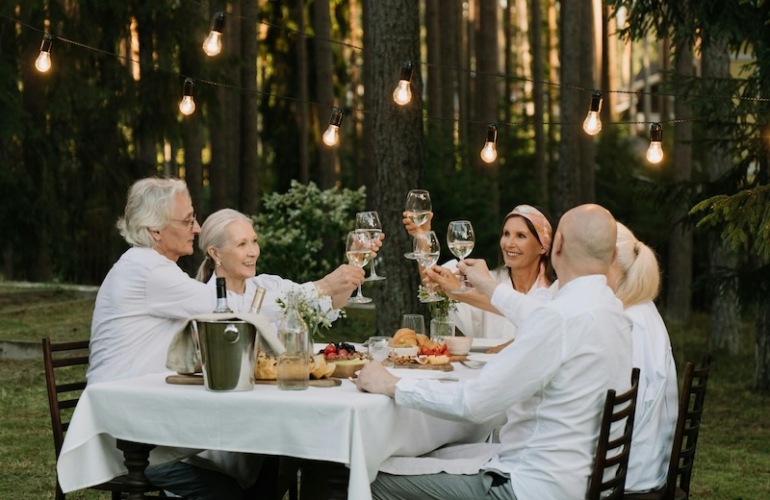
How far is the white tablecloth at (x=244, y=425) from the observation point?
12.7ft

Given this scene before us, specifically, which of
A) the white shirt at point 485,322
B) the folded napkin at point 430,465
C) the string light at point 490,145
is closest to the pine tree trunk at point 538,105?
the string light at point 490,145

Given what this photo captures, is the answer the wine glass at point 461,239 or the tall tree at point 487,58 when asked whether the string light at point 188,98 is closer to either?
the wine glass at point 461,239

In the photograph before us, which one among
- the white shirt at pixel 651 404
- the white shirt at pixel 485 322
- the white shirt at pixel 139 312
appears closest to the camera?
the white shirt at pixel 651 404

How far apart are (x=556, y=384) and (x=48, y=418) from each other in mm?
6600

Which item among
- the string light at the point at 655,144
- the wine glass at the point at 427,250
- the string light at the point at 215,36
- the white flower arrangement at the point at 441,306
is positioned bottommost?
the white flower arrangement at the point at 441,306

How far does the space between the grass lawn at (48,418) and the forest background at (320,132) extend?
72 centimetres

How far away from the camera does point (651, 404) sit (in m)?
4.48

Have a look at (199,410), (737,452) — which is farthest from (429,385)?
(737,452)

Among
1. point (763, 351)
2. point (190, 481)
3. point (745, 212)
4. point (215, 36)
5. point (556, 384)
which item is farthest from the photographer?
point (763, 351)

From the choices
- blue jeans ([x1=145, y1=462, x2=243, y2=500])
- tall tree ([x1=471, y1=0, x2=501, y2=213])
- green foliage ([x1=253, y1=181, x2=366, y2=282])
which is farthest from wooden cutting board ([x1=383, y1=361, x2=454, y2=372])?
tall tree ([x1=471, y1=0, x2=501, y2=213])

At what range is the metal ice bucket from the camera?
4016mm

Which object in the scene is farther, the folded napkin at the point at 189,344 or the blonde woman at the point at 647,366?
the blonde woman at the point at 647,366

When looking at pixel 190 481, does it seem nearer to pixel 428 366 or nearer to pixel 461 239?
pixel 428 366

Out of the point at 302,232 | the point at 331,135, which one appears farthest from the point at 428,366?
the point at 302,232
